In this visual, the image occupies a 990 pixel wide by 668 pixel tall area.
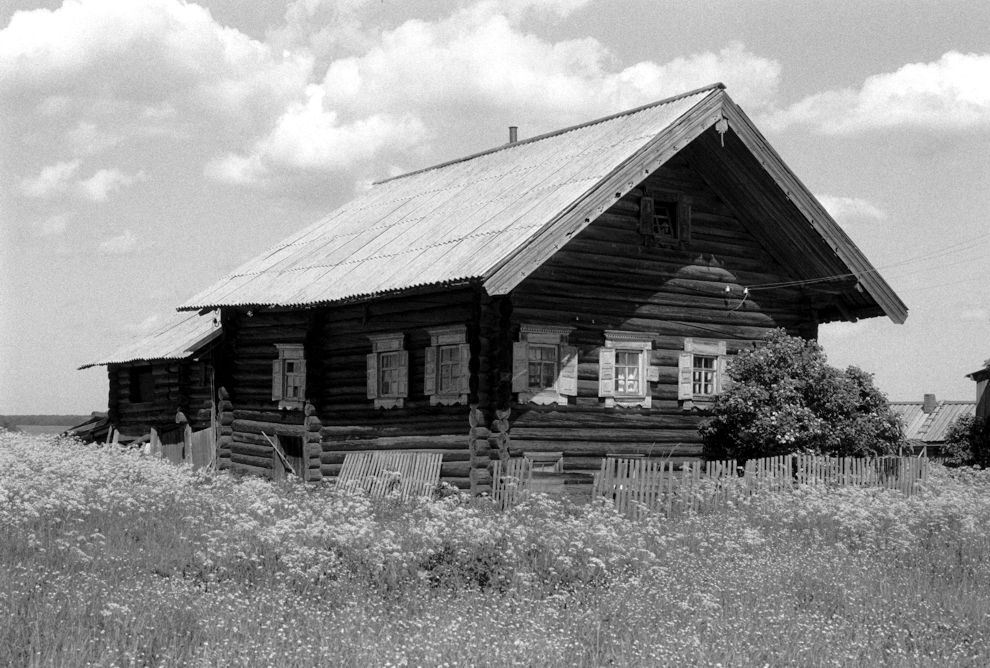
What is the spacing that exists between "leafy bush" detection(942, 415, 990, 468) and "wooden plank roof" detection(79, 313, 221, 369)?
2047cm

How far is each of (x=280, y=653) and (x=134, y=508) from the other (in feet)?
25.3

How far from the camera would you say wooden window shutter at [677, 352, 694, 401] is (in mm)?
22453

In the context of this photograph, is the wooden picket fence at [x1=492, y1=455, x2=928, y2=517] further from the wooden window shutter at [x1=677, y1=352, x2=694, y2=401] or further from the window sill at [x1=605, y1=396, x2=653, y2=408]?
the wooden window shutter at [x1=677, y1=352, x2=694, y2=401]

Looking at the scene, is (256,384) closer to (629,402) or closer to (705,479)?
(629,402)

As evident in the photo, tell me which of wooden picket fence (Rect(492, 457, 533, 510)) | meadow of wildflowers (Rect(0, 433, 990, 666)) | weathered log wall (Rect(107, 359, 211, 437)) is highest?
weathered log wall (Rect(107, 359, 211, 437))

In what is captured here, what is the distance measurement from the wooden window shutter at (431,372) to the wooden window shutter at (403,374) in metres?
0.73

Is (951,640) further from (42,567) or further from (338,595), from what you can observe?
(42,567)

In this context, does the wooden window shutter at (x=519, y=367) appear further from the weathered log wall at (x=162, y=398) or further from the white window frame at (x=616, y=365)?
the weathered log wall at (x=162, y=398)

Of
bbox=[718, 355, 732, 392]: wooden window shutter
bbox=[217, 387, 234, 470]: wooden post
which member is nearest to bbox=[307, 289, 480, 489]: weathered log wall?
bbox=[217, 387, 234, 470]: wooden post

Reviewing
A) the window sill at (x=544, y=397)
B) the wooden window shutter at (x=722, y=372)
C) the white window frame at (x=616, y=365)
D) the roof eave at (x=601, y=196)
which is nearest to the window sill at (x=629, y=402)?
the white window frame at (x=616, y=365)

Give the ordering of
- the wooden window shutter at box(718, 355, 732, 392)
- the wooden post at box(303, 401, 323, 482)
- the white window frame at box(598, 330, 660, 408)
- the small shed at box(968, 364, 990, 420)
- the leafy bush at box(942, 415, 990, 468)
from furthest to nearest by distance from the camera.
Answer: the small shed at box(968, 364, 990, 420) < the leafy bush at box(942, 415, 990, 468) < the wooden post at box(303, 401, 323, 482) < the wooden window shutter at box(718, 355, 732, 392) < the white window frame at box(598, 330, 660, 408)

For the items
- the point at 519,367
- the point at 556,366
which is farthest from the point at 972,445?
the point at 519,367

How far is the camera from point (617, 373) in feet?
72.2

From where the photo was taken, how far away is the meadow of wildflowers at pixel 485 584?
28.9 feet
